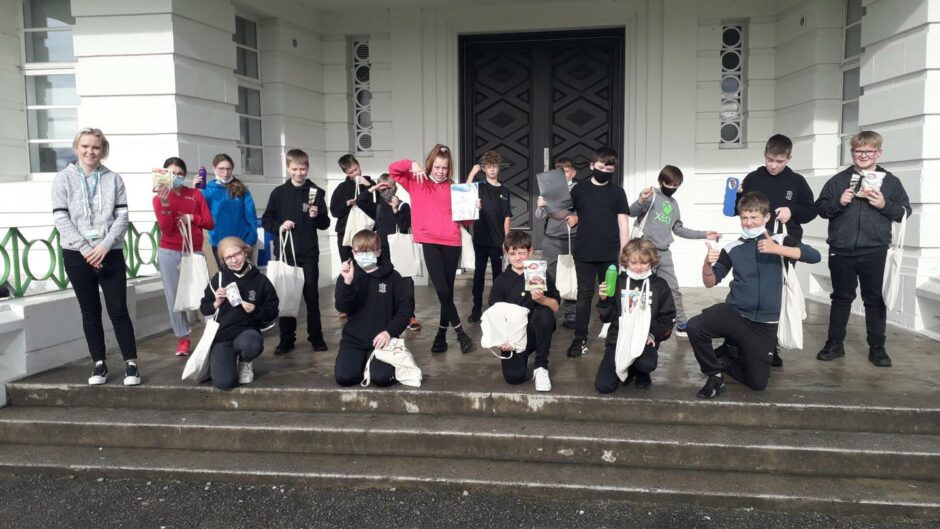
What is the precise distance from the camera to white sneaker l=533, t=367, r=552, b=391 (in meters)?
4.58

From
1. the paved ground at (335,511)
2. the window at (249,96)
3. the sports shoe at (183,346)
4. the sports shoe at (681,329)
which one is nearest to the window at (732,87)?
the sports shoe at (681,329)

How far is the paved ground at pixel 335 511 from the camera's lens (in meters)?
3.59

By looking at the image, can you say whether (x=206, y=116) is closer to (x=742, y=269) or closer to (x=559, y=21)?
(x=559, y=21)

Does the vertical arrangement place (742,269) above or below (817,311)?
above

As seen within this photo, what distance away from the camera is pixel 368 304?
4996 mm

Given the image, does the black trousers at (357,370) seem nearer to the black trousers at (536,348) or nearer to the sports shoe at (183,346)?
the black trousers at (536,348)

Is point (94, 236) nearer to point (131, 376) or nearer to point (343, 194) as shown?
point (131, 376)

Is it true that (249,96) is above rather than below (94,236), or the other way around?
above

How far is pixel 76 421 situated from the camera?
4.68 meters

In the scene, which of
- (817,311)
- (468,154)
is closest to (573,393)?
(817,311)

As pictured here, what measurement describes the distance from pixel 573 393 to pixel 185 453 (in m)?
2.60

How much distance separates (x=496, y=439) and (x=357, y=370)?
3.83 feet

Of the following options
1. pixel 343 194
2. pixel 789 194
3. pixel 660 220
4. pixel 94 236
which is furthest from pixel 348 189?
pixel 789 194

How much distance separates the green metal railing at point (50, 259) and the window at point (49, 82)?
137cm
